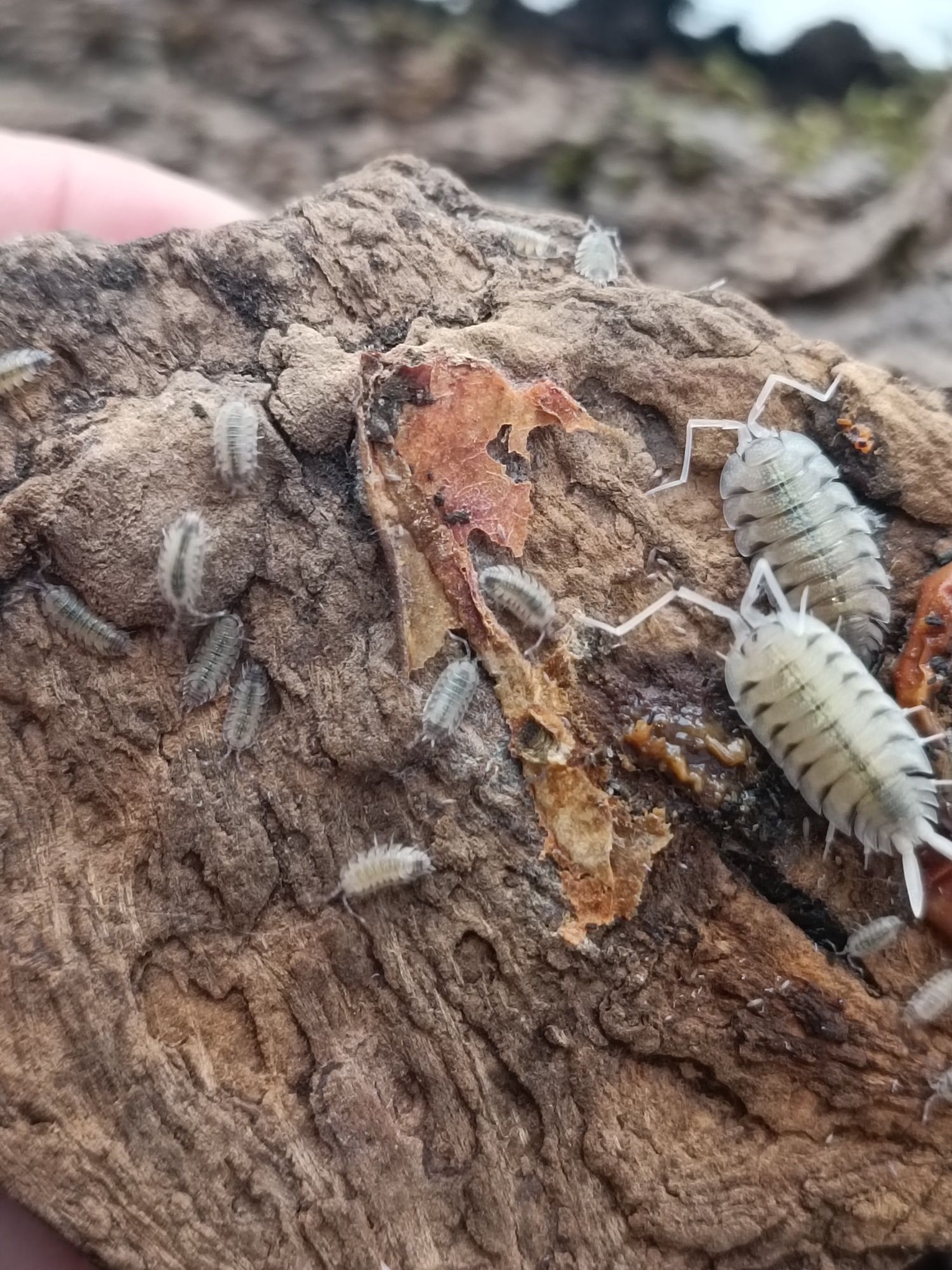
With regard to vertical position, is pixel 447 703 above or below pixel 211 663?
above

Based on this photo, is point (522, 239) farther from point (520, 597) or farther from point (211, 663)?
point (211, 663)

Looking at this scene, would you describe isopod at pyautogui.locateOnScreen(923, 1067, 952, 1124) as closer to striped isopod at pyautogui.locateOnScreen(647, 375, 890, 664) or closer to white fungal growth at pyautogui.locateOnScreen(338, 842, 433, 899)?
striped isopod at pyautogui.locateOnScreen(647, 375, 890, 664)

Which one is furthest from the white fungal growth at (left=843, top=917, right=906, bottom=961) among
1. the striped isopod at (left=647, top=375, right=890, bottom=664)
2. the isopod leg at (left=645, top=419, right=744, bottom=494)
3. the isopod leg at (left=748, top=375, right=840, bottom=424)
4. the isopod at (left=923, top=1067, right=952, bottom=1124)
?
the isopod leg at (left=748, top=375, right=840, bottom=424)

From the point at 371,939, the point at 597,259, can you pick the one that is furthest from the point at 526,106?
the point at 371,939

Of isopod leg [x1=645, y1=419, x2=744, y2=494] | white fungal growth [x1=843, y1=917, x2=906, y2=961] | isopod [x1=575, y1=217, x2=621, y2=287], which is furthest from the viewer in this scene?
isopod [x1=575, y1=217, x2=621, y2=287]

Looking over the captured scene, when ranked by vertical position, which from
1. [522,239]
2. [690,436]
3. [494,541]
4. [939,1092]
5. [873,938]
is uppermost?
[522,239]

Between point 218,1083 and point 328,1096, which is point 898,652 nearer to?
point 328,1096

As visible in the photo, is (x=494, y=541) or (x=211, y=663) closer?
(x=211, y=663)
